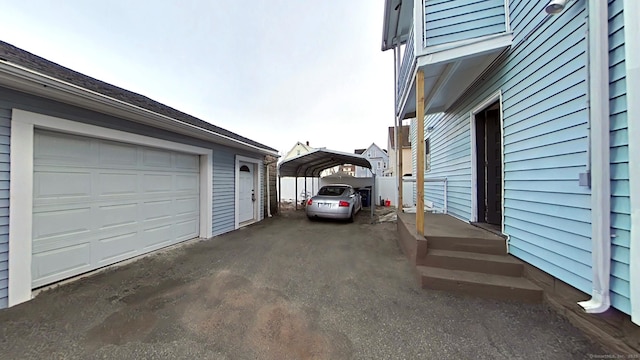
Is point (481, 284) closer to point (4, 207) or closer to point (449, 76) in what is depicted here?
point (449, 76)

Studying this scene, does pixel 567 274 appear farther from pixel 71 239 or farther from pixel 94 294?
pixel 71 239

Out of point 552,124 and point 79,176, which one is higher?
point 552,124

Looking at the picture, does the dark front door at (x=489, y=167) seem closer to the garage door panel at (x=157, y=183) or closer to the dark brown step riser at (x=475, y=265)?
A: the dark brown step riser at (x=475, y=265)

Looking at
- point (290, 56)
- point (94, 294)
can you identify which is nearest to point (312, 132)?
point (290, 56)

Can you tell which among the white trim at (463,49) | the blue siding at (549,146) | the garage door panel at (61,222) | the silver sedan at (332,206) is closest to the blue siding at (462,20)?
the white trim at (463,49)

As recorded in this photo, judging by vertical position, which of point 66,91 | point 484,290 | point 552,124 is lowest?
point 484,290

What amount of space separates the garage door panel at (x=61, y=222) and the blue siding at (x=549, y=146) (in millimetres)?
6349

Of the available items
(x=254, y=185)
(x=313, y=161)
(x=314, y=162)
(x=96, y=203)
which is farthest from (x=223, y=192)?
(x=314, y=162)

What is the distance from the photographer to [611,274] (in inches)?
73.6

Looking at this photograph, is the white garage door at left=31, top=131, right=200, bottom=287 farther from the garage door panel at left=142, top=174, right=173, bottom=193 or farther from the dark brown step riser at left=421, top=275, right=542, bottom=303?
the dark brown step riser at left=421, top=275, right=542, bottom=303

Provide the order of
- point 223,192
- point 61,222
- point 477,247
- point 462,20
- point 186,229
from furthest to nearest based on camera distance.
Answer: point 223,192 < point 186,229 < point 462,20 < point 477,247 < point 61,222

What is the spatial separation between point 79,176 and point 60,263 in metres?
1.27

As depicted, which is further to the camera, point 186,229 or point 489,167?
point 186,229

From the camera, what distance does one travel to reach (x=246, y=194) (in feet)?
25.3
